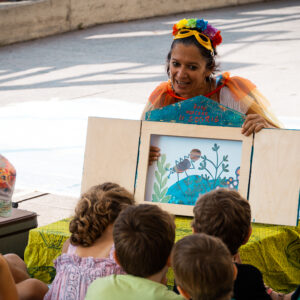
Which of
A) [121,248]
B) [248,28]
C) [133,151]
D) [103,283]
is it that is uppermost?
[248,28]

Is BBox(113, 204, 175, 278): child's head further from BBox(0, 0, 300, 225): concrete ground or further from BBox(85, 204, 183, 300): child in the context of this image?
BBox(0, 0, 300, 225): concrete ground

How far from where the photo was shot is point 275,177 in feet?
9.69

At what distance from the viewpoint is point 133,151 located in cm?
314

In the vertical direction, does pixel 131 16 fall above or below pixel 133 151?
above

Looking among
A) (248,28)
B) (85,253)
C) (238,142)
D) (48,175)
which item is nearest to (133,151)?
(238,142)

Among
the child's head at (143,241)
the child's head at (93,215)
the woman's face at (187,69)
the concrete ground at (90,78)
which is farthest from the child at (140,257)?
the concrete ground at (90,78)

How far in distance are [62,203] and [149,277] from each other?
2.72 m

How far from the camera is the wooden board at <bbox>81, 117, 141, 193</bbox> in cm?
314

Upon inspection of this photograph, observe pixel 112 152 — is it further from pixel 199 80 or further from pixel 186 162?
pixel 199 80

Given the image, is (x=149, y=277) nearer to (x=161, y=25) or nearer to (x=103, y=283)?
(x=103, y=283)

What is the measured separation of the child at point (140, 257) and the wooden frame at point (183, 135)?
97 centimetres

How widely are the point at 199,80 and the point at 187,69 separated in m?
0.10

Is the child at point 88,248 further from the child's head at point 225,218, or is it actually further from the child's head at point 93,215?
the child's head at point 225,218

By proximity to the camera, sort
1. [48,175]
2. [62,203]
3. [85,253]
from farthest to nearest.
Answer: [48,175]
[62,203]
[85,253]
